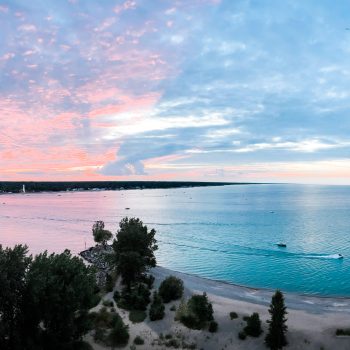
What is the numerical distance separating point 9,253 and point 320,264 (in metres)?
84.9

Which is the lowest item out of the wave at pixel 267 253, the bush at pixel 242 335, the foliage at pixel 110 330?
the wave at pixel 267 253

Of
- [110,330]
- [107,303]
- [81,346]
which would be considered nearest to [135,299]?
[107,303]

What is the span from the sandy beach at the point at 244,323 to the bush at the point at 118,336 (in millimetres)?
994

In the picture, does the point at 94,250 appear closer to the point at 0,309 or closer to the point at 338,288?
the point at 338,288

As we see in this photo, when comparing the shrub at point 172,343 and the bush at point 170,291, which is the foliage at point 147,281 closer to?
the bush at point 170,291

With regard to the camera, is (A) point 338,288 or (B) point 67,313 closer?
(B) point 67,313

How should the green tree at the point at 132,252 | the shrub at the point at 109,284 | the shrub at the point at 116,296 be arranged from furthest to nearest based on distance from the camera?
1. the shrub at the point at 109,284
2. the green tree at the point at 132,252
3. the shrub at the point at 116,296

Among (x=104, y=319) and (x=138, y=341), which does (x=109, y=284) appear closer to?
(x=104, y=319)

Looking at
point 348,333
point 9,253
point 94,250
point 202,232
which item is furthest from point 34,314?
point 202,232

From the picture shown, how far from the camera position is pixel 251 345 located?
4772 centimetres

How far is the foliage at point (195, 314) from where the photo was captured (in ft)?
172

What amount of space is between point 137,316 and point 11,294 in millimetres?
21452

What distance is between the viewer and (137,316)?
55844 mm

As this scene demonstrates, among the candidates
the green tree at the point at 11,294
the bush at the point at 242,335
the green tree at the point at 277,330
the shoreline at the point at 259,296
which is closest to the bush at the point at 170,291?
the shoreline at the point at 259,296
